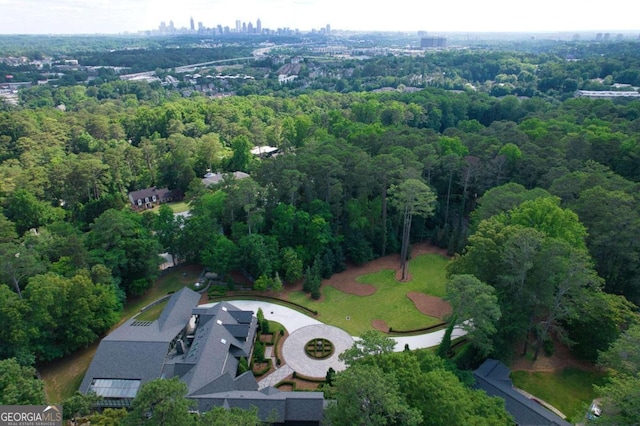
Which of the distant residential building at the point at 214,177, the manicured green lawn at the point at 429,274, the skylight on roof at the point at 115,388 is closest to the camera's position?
the skylight on roof at the point at 115,388


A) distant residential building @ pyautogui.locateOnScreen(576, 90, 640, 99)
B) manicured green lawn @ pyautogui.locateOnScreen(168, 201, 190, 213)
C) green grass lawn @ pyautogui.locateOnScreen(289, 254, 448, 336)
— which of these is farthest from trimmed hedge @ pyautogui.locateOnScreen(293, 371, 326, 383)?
distant residential building @ pyautogui.locateOnScreen(576, 90, 640, 99)

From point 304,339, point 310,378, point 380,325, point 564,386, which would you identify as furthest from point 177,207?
point 564,386

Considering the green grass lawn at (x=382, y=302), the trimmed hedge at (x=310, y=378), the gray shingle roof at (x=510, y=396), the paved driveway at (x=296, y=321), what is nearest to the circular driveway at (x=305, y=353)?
the trimmed hedge at (x=310, y=378)

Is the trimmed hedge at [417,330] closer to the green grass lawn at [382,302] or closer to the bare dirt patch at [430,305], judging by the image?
the green grass lawn at [382,302]

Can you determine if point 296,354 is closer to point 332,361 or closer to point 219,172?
point 332,361

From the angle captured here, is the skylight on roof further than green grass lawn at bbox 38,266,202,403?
No

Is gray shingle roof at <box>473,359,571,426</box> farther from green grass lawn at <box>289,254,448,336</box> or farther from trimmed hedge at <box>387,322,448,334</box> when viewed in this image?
green grass lawn at <box>289,254,448,336</box>

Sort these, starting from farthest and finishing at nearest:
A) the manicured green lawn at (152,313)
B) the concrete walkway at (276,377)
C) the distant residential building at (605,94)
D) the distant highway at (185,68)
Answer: the distant highway at (185,68) → the distant residential building at (605,94) → the manicured green lawn at (152,313) → the concrete walkway at (276,377)
